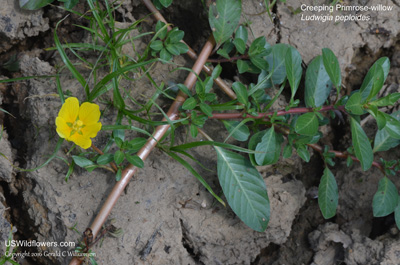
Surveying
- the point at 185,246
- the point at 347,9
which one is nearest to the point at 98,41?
the point at 185,246

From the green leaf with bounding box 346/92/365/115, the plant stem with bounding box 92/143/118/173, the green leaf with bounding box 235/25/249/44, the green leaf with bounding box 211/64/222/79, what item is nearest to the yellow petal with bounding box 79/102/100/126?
the plant stem with bounding box 92/143/118/173

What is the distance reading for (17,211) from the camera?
248 cm

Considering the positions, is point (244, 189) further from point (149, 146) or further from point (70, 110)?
point (70, 110)

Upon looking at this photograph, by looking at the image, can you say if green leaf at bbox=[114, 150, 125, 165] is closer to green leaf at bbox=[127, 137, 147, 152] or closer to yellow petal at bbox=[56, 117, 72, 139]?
green leaf at bbox=[127, 137, 147, 152]

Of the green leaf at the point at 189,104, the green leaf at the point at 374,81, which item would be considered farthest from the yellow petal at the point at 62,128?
the green leaf at the point at 374,81

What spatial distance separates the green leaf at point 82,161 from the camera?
2.29 metres

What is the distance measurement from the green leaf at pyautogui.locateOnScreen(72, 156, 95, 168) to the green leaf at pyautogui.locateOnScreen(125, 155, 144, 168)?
0.22 meters

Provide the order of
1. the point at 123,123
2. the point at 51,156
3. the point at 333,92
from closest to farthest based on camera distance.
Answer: the point at 51,156 → the point at 123,123 → the point at 333,92

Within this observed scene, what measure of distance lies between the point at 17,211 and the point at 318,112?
6.00 ft

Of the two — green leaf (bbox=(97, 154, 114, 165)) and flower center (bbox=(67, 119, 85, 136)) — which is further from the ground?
flower center (bbox=(67, 119, 85, 136))

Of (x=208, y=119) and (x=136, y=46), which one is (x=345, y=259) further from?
(x=136, y=46)

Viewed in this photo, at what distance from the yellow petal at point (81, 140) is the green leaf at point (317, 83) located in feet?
4.21

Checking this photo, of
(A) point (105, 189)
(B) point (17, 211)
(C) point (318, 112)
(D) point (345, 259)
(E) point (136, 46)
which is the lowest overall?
(D) point (345, 259)

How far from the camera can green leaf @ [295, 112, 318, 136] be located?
2.31 m
